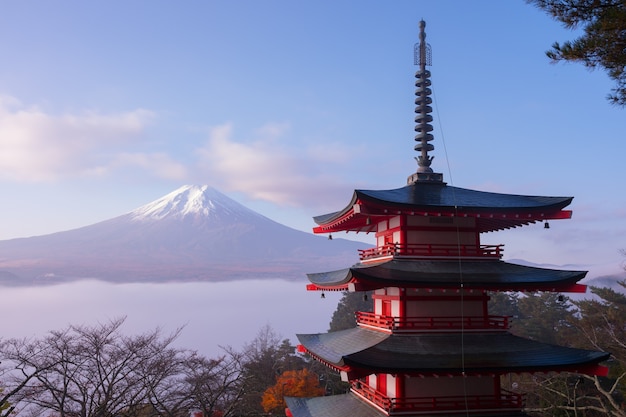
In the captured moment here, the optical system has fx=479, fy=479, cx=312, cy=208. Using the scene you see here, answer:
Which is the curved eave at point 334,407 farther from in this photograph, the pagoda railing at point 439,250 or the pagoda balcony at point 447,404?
the pagoda railing at point 439,250

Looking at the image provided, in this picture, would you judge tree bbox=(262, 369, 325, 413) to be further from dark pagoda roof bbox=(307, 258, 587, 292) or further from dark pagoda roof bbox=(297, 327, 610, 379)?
dark pagoda roof bbox=(307, 258, 587, 292)

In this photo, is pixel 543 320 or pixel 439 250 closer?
pixel 439 250

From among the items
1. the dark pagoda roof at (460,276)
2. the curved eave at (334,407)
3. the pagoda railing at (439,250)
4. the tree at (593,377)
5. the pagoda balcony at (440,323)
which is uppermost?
the pagoda railing at (439,250)

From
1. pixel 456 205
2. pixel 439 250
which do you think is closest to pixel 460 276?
pixel 439 250

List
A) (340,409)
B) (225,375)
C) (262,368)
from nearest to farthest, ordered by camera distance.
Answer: (340,409) < (225,375) < (262,368)

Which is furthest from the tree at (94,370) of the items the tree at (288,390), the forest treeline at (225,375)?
the tree at (288,390)

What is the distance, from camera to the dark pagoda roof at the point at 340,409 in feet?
37.6

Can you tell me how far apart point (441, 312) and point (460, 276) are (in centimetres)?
113

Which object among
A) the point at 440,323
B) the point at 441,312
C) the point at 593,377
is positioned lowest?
the point at 593,377

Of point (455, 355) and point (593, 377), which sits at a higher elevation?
point (455, 355)

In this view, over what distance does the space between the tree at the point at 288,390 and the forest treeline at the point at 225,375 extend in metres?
0.08

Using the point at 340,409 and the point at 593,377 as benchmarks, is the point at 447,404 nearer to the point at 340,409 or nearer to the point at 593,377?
the point at 340,409

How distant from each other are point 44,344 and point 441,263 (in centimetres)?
2086

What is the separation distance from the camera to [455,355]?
36.6 feet
